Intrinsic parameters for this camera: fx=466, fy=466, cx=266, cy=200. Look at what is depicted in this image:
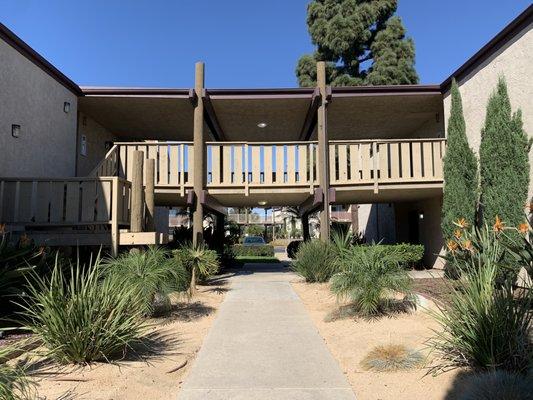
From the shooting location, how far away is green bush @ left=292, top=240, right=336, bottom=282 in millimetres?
11414

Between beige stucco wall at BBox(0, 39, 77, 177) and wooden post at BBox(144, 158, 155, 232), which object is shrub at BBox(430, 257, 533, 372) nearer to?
wooden post at BBox(144, 158, 155, 232)

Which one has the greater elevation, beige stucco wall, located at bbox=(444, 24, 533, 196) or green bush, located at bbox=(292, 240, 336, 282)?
beige stucco wall, located at bbox=(444, 24, 533, 196)

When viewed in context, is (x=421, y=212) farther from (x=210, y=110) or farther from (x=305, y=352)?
(x=305, y=352)

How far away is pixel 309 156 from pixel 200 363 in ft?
→ 31.2

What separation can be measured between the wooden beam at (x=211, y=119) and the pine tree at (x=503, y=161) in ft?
24.1

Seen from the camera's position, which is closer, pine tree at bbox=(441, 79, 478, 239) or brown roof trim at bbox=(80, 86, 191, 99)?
pine tree at bbox=(441, 79, 478, 239)

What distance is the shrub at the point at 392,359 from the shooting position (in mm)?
4918

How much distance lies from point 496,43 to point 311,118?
610 cm

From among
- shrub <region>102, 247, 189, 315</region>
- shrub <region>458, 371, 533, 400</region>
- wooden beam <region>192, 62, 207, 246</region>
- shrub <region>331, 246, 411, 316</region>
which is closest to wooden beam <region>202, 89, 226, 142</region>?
wooden beam <region>192, 62, 207, 246</region>

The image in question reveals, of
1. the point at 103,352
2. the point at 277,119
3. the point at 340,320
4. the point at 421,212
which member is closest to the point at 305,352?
the point at 340,320

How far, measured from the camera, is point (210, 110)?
14250 mm

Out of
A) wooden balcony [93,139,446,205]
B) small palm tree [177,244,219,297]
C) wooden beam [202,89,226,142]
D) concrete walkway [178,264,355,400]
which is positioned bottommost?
concrete walkway [178,264,355,400]

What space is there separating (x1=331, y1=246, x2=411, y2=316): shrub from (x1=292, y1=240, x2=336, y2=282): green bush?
11.9 feet

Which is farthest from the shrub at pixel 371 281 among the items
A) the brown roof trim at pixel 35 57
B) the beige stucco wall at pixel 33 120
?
the brown roof trim at pixel 35 57
